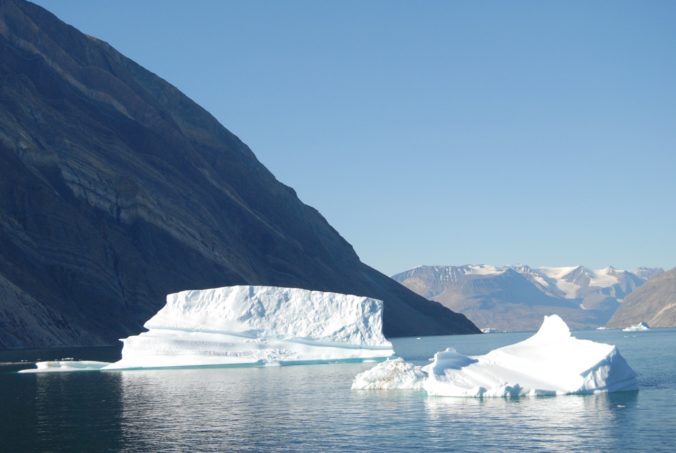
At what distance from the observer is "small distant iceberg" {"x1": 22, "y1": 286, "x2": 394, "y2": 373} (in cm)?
7444

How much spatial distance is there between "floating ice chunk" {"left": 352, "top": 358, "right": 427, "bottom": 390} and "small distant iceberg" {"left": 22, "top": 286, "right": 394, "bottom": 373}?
22.9 metres

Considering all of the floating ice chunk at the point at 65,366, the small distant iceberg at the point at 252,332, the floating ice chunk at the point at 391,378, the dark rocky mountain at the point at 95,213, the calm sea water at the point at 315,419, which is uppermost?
the dark rocky mountain at the point at 95,213

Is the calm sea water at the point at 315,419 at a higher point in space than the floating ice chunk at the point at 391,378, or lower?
lower

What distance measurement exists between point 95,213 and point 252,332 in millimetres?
88872

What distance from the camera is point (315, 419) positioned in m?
41.2

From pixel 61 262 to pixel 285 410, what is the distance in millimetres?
105741

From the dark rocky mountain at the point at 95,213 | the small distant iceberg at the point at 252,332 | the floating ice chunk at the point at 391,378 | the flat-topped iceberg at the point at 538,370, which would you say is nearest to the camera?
the flat-topped iceberg at the point at 538,370

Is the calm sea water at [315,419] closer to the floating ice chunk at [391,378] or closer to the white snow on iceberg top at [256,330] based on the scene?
the floating ice chunk at [391,378]

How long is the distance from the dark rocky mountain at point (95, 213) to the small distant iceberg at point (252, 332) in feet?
158

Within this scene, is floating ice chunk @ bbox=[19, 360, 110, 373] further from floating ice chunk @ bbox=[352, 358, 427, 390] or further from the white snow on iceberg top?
floating ice chunk @ bbox=[352, 358, 427, 390]

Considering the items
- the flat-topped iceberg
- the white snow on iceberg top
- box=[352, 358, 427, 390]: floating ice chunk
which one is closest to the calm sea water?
the flat-topped iceberg

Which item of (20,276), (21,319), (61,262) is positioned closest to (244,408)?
(21,319)

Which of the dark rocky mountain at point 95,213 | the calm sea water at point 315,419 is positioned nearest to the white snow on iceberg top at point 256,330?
the calm sea water at point 315,419

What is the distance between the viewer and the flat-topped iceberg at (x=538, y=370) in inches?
1838
